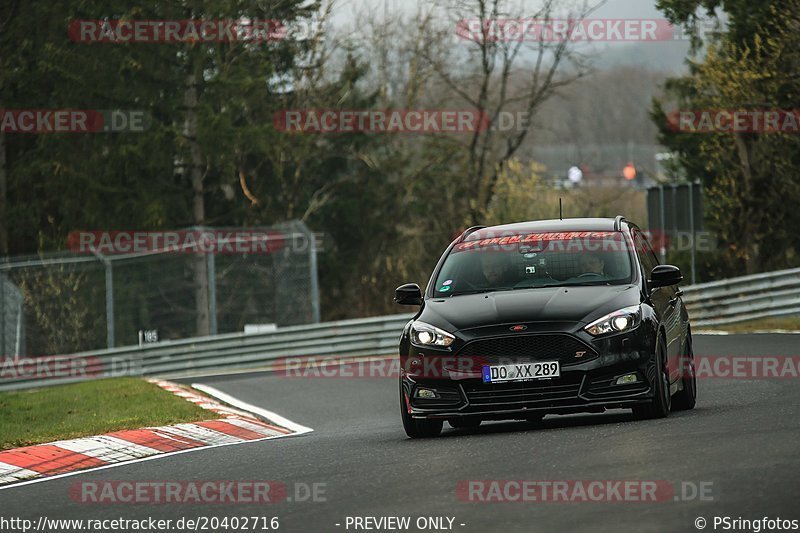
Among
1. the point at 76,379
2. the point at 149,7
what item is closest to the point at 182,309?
the point at 76,379

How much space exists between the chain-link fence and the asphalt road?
1464cm

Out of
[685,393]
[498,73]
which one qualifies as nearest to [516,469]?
[685,393]

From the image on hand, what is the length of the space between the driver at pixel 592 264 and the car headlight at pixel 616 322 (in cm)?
89

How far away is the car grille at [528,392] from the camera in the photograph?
1061cm

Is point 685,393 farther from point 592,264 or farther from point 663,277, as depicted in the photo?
point 592,264

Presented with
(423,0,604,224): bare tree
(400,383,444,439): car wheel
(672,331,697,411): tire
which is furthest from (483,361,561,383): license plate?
(423,0,604,224): bare tree

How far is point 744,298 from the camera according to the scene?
2711 centimetres

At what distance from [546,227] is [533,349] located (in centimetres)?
198

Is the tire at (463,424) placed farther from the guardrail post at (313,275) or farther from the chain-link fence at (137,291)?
the guardrail post at (313,275)

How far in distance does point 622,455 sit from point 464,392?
2194 millimetres

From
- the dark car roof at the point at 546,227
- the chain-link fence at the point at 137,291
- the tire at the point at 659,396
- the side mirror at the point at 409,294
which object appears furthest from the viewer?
the chain-link fence at the point at 137,291

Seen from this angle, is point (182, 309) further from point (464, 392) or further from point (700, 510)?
point (700, 510)

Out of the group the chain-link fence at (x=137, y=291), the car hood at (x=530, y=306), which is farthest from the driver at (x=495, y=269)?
the chain-link fence at (x=137, y=291)

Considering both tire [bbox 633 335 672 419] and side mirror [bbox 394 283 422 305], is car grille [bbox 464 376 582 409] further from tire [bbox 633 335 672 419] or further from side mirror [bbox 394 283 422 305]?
side mirror [bbox 394 283 422 305]
